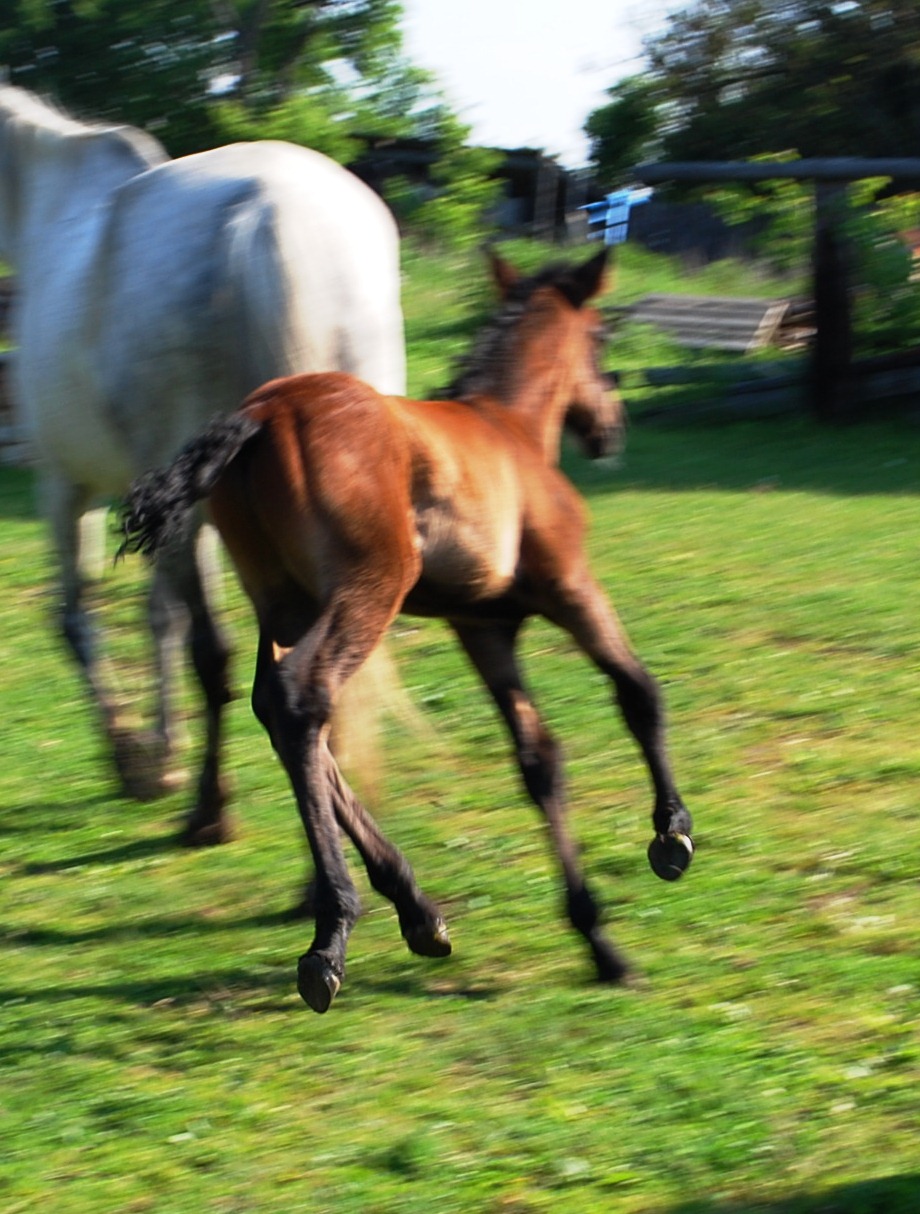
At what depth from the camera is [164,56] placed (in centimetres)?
2117

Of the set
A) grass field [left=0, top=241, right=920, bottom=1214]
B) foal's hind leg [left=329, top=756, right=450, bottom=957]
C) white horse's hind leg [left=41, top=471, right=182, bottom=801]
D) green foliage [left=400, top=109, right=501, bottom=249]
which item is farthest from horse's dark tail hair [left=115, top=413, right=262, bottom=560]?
green foliage [left=400, top=109, right=501, bottom=249]

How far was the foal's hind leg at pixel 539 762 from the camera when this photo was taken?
3727 millimetres

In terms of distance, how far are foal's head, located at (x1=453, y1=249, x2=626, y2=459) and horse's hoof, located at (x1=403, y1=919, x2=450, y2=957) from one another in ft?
4.62

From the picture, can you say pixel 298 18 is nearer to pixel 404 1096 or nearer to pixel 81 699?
pixel 81 699

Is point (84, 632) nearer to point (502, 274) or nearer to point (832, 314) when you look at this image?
point (502, 274)

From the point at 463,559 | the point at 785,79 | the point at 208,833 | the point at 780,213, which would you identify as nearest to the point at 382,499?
the point at 463,559

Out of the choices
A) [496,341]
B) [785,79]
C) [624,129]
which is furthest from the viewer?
[624,129]

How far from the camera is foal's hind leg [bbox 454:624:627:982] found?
3.73 m

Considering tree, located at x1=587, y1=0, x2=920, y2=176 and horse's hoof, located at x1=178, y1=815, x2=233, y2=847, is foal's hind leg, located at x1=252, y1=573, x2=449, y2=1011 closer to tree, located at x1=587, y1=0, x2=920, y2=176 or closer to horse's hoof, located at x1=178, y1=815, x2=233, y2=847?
horse's hoof, located at x1=178, y1=815, x2=233, y2=847

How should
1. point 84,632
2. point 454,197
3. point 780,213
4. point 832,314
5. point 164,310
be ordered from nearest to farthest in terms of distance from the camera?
point 164,310 < point 84,632 < point 832,314 < point 780,213 < point 454,197

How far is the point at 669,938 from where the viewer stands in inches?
154

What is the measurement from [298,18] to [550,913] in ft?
68.1

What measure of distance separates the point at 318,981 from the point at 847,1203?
1.11 metres

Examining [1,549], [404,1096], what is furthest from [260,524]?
[1,549]
